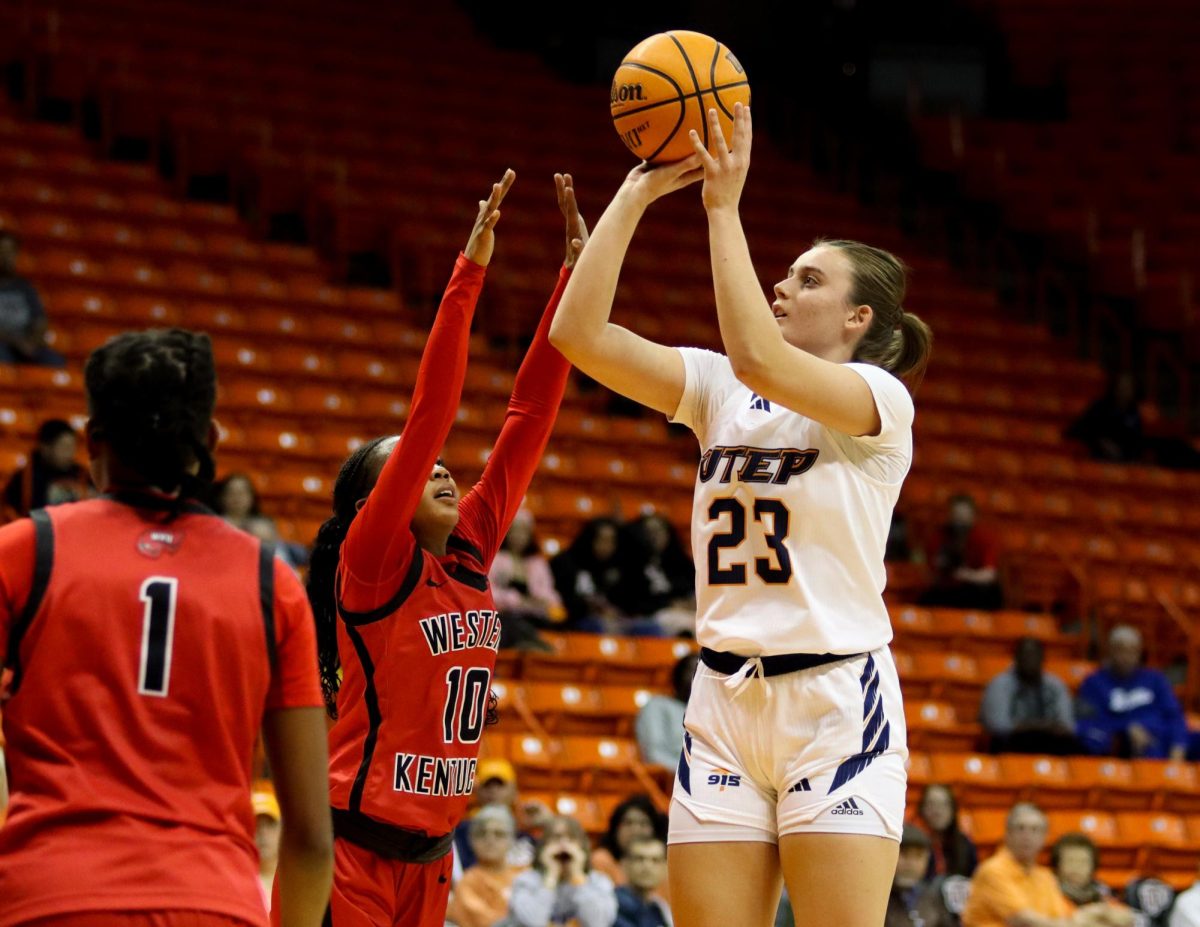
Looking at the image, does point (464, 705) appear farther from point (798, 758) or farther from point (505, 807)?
point (505, 807)

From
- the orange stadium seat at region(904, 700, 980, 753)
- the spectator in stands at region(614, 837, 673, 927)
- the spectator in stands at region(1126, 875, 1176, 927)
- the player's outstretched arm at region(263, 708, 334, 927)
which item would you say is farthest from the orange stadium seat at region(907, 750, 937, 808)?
the player's outstretched arm at region(263, 708, 334, 927)

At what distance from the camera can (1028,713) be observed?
33.3ft

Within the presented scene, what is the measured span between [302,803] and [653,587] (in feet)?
25.7

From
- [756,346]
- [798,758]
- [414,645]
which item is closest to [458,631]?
[414,645]

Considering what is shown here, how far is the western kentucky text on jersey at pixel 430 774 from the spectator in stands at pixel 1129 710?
7.34 m

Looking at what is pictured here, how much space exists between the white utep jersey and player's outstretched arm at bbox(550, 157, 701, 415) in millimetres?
182

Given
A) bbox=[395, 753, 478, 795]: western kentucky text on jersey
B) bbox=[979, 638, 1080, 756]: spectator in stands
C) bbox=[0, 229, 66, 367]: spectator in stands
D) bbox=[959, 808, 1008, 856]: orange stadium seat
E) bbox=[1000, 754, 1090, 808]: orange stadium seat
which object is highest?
bbox=[0, 229, 66, 367]: spectator in stands

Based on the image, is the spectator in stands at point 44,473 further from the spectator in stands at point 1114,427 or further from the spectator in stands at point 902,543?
the spectator in stands at point 1114,427

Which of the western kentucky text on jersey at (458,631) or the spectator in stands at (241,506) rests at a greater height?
the western kentucky text on jersey at (458,631)

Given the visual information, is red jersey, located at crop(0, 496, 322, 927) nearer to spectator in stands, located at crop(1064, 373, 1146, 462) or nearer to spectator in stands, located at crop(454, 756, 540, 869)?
spectator in stands, located at crop(454, 756, 540, 869)

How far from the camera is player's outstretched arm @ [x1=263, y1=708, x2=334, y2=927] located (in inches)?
101

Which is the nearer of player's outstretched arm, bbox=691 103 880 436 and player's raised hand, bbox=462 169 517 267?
player's outstretched arm, bbox=691 103 880 436

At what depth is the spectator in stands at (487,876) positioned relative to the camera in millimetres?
6980

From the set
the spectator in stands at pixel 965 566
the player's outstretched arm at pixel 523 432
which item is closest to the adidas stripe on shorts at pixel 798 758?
the player's outstretched arm at pixel 523 432
